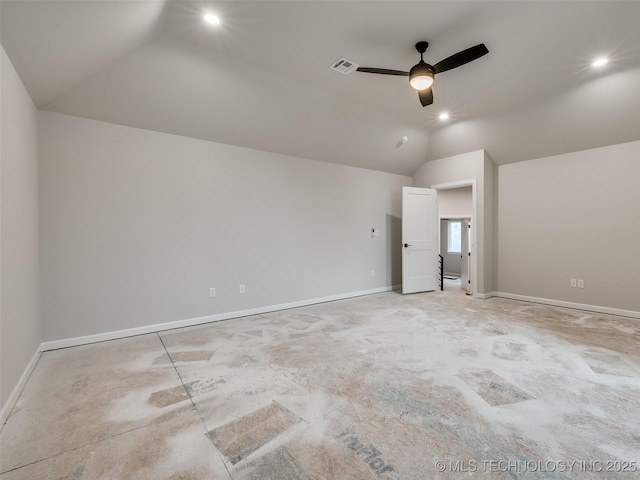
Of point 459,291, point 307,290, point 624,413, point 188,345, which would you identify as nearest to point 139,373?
point 188,345

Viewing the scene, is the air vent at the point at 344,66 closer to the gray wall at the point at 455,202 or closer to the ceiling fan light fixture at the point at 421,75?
the ceiling fan light fixture at the point at 421,75

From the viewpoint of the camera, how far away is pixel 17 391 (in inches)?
82.7

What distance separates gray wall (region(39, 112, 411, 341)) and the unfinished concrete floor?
1.80 feet

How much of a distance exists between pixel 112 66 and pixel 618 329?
21.1 feet

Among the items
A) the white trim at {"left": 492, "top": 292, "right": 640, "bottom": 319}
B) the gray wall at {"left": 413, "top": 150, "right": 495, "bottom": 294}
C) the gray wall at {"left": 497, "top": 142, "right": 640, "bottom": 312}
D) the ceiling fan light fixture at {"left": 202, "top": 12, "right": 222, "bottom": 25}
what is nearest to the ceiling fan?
the ceiling fan light fixture at {"left": 202, "top": 12, "right": 222, "bottom": 25}

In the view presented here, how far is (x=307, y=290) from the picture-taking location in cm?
482

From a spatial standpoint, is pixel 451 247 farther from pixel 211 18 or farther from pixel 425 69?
pixel 211 18

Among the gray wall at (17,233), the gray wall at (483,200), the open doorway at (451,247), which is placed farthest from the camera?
the open doorway at (451,247)

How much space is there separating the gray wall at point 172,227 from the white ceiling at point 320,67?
1.07ft


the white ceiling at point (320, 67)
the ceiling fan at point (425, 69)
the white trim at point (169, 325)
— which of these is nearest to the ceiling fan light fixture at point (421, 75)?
the ceiling fan at point (425, 69)

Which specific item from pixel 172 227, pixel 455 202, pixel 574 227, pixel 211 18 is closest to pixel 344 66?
pixel 211 18

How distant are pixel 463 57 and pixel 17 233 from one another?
13.3 feet

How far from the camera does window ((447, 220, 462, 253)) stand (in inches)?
368

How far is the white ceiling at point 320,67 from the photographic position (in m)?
2.37
